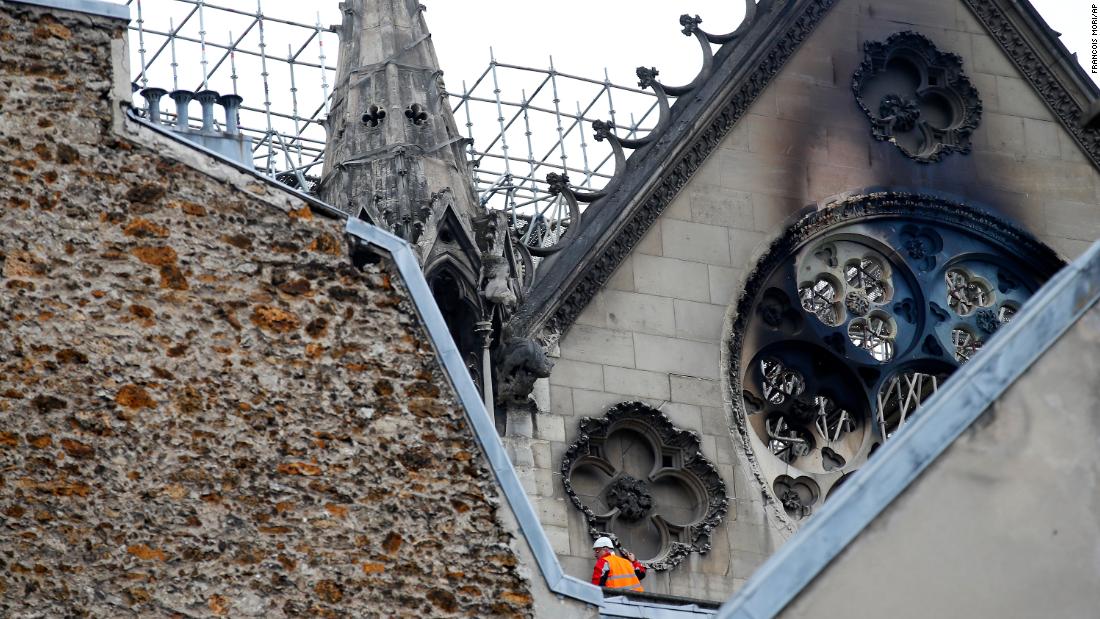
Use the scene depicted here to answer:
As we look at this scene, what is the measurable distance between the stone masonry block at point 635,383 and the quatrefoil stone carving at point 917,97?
3817 mm

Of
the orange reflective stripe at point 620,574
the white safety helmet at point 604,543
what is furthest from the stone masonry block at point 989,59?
the orange reflective stripe at point 620,574

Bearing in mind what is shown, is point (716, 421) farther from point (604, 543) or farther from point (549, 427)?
point (604, 543)

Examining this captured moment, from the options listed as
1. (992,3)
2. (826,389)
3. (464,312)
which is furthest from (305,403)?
(992,3)

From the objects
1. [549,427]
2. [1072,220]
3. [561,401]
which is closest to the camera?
[549,427]

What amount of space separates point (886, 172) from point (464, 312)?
15.9 feet

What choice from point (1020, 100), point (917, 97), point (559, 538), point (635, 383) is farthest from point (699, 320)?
point (1020, 100)

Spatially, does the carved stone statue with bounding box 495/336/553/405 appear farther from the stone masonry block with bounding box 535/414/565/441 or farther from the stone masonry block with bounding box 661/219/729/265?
the stone masonry block with bounding box 661/219/729/265

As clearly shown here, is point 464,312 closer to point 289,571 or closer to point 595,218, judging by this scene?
point 595,218

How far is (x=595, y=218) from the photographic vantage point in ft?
90.3

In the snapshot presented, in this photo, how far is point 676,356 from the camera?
27203mm

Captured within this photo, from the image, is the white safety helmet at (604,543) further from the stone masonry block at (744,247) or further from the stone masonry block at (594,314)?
the stone masonry block at (744,247)

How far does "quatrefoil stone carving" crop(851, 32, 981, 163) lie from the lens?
97.1 feet

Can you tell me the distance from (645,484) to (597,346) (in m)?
1.25

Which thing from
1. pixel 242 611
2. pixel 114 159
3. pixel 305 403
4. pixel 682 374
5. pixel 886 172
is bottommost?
pixel 242 611
